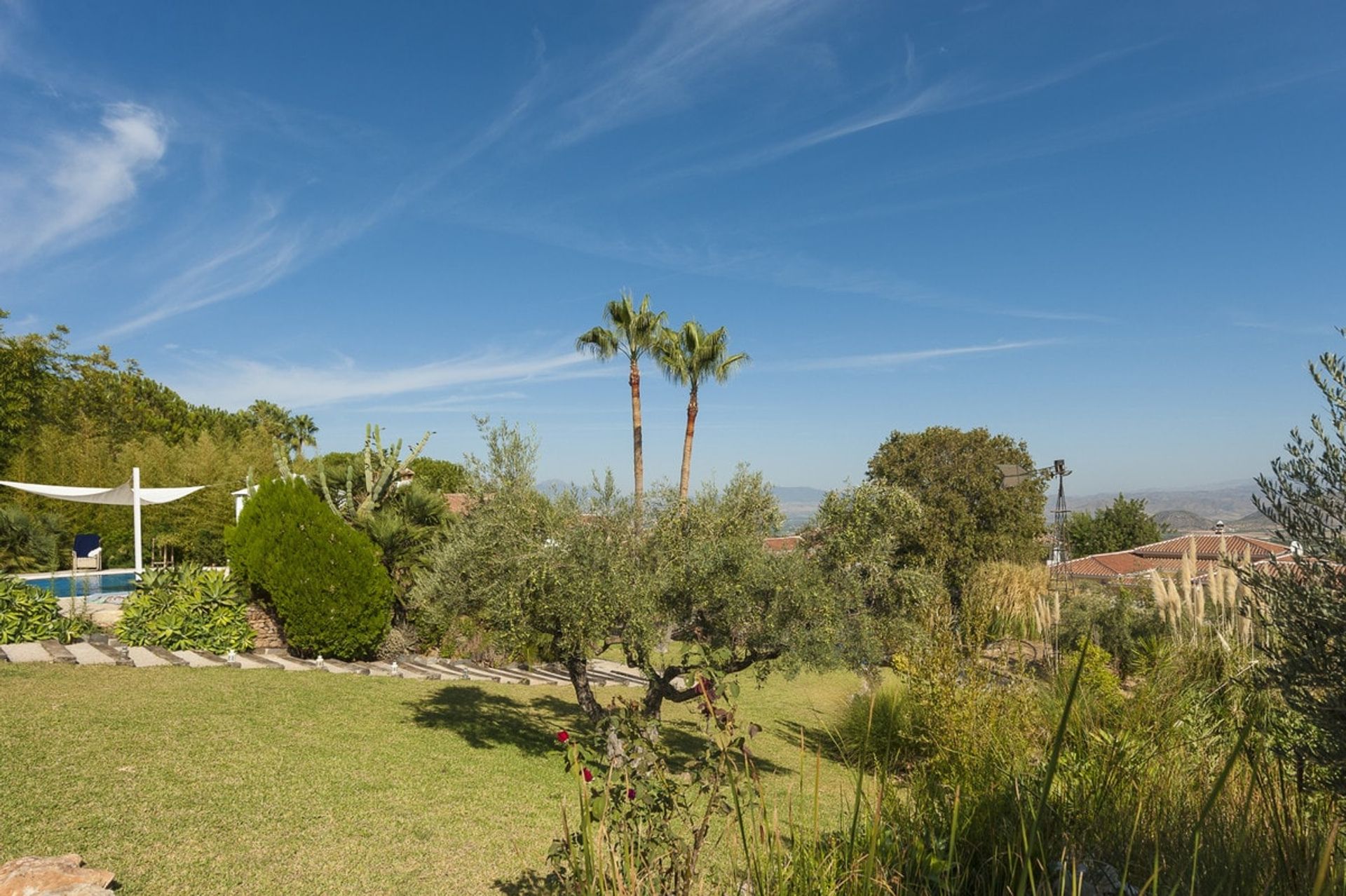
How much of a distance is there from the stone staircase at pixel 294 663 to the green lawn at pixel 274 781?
0.60 m

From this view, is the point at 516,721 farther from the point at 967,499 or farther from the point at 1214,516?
the point at 1214,516

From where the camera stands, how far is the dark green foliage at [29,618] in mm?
11094

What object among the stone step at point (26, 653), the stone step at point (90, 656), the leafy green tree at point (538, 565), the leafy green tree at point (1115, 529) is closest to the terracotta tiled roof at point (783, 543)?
the leafy green tree at point (538, 565)

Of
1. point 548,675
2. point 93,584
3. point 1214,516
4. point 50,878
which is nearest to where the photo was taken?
point 50,878

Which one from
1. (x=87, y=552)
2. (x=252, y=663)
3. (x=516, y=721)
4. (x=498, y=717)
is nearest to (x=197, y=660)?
(x=252, y=663)

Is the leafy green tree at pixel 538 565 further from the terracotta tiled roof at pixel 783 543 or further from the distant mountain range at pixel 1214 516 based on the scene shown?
the distant mountain range at pixel 1214 516

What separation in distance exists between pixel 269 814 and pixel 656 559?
4.33 meters

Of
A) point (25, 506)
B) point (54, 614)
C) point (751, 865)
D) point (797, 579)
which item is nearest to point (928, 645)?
point (797, 579)

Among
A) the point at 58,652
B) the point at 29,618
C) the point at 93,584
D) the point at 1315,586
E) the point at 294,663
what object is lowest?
the point at 294,663

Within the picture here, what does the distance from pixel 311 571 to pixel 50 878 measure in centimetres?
952

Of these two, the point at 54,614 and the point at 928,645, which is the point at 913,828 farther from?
the point at 54,614

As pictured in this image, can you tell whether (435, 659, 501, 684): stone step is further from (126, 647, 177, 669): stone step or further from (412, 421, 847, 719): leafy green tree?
(412, 421, 847, 719): leafy green tree

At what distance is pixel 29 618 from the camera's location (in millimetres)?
11352

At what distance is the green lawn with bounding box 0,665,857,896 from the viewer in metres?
4.83
